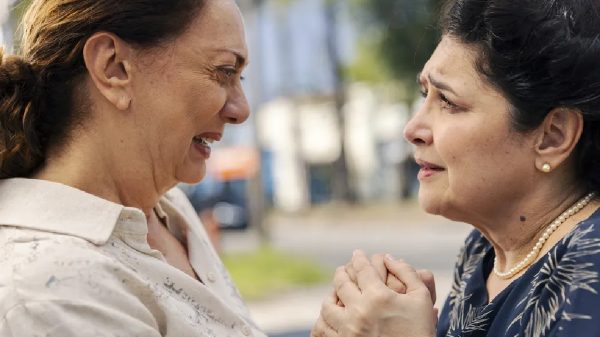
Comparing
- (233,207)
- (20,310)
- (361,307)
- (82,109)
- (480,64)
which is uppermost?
Result: (480,64)

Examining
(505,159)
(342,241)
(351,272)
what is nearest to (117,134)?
(351,272)

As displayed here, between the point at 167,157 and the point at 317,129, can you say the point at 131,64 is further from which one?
the point at 317,129

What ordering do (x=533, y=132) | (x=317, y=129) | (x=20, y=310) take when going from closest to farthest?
(x=20, y=310), (x=533, y=132), (x=317, y=129)

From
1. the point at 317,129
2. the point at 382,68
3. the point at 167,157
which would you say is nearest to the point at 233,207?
the point at 382,68

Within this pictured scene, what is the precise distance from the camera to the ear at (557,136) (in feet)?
7.11

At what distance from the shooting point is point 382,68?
87.2 ft

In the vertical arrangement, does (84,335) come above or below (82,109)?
below

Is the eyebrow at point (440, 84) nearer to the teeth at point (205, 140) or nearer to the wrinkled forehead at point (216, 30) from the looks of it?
the wrinkled forehead at point (216, 30)

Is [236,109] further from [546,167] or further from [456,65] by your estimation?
[546,167]

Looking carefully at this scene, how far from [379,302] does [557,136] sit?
600mm

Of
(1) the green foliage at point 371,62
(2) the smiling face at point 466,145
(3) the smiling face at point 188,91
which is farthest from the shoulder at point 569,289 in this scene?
(1) the green foliage at point 371,62

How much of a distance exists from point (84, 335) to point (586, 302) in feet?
3.45

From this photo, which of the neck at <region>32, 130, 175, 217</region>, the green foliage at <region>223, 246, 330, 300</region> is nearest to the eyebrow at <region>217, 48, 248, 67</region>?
the neck at <region>32, 130, 175, 217</region>

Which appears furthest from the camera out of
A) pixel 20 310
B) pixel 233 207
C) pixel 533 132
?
pixel 233 207
